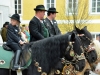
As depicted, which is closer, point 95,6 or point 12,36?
point 12,36

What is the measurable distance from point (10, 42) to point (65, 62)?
127cm

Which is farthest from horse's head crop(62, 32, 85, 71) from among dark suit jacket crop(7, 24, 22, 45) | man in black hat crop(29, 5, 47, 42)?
man in black hat crop(29, 5, 47, 42)

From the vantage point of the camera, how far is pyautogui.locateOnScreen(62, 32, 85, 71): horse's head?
4.96m

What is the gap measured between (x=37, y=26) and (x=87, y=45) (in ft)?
3.90

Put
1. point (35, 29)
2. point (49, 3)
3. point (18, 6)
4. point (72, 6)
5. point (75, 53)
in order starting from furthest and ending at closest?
point (18, 6)
point (49, 3)
point (72, 6)
point (35, 29)
point (75, 53)

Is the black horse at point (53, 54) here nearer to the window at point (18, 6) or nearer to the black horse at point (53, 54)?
the black horse at point (53, 54)

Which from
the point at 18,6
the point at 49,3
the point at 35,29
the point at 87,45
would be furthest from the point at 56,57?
the point at 18,6

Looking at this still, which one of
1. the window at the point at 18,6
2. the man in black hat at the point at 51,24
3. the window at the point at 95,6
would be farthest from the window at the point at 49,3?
the man in black hat at the point at 51,24

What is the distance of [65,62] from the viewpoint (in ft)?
16.5

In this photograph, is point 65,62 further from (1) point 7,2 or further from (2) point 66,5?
(2) point 66,5

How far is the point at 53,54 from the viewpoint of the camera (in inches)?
200

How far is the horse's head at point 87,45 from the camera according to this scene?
575 centimetres

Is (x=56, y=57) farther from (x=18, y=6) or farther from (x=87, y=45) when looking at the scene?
(x=18, y=6)

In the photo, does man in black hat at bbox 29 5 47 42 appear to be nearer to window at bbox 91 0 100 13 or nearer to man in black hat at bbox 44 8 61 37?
man in black hat at bbox 44 8 61 37
